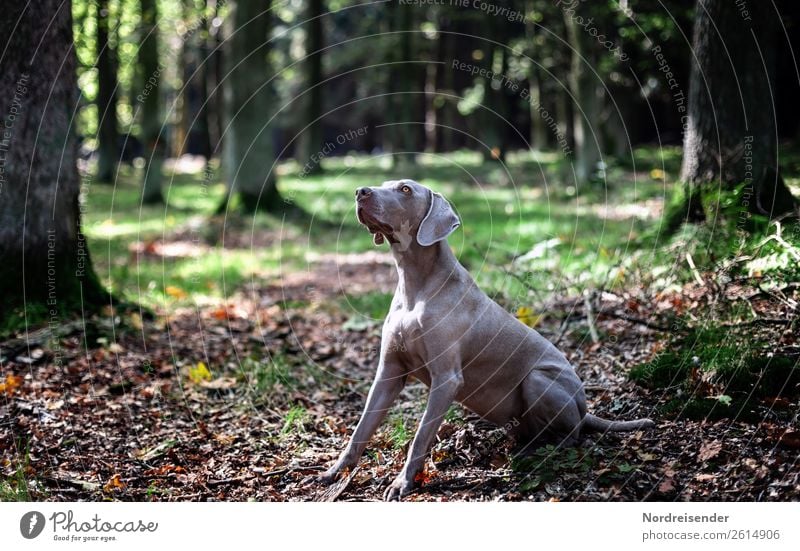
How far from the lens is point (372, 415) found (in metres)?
5.43

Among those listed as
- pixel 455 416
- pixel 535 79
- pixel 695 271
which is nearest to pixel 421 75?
pixel 535 79

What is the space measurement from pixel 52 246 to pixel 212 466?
12.4 ft

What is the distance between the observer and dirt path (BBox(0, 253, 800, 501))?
17.1 ft

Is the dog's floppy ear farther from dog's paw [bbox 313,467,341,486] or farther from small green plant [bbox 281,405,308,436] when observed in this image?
small green plant [bbox 281,405,308,436]

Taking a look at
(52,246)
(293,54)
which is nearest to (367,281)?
(52,246)

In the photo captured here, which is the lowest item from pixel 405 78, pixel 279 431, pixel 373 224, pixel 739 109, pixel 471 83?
pixel 279 431

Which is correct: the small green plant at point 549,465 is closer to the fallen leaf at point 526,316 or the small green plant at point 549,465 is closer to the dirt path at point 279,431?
the dirt path at point 279,431

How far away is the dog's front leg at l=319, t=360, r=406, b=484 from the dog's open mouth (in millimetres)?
899

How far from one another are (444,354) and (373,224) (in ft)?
3.32

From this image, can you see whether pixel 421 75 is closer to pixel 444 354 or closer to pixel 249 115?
pixel 249 115

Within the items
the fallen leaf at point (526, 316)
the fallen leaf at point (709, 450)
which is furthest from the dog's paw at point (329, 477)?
the fallen leaf at point (526, 316)

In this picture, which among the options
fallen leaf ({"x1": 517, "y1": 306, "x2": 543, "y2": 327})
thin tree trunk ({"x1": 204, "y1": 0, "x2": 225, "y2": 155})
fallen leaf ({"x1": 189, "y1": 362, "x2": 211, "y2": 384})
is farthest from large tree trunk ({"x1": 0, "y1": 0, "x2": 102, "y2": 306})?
thin tree trunk ({"x1": 204, "y1": 0, "x2": 225, "y2": 155})

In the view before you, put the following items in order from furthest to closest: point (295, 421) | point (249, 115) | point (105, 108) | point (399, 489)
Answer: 1. point (105, 108)
2. point (249, 115)
3. point (295, 421)
4. point (399, 489)

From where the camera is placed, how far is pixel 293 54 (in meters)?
46.1
